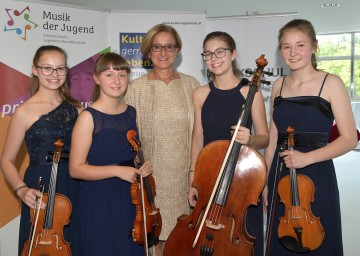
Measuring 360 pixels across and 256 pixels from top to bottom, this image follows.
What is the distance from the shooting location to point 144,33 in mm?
4004

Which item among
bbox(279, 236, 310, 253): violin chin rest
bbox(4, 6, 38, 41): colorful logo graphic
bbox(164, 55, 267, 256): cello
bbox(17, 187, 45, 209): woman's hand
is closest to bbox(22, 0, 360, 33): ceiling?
bbox(4, 6, 38, 41): colorful logo graphic

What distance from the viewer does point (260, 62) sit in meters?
1.91

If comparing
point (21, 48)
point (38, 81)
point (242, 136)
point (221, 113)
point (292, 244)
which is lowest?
point (292, 244)

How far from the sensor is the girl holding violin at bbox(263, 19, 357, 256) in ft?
6.27

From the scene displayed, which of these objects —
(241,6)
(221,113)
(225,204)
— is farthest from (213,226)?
(241,6)

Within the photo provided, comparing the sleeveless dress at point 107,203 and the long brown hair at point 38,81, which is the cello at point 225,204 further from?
the long brown hair at point 38,81

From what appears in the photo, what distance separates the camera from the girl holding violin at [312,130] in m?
1.91

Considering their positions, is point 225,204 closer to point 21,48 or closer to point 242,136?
point 242,136

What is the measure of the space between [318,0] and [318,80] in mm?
6164

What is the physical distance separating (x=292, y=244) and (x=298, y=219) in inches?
5.2

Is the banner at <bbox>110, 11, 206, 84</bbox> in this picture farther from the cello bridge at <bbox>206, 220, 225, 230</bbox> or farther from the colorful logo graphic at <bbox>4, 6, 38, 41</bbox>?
the cello bridge at <bbox>206, 220, 225, 230</bbox>

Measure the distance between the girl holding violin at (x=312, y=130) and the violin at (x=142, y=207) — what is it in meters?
0.63

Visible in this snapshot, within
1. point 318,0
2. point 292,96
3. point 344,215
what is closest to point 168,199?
point 292,96

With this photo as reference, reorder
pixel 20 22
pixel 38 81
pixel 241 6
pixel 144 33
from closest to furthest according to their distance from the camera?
pixel 38 81 → pixel 20 22 → pixel 144 33 → pixel 241 6
